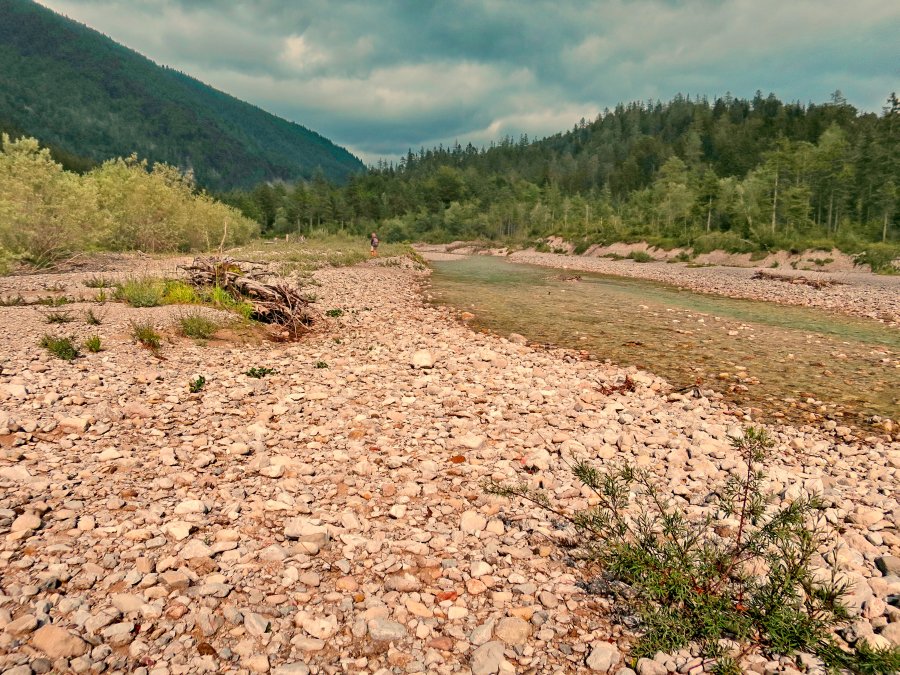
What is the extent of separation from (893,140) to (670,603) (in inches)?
4241

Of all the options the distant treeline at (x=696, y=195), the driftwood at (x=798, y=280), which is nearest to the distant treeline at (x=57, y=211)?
the driftwood at (x=798, y=280)

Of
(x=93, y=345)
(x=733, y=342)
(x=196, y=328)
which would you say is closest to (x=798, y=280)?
(x=733, y=342)

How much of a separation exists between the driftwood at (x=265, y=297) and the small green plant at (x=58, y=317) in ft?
13.7

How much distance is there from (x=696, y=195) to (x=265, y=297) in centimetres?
8646

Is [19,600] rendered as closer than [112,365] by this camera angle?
Yes

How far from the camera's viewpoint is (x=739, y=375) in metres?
12.3

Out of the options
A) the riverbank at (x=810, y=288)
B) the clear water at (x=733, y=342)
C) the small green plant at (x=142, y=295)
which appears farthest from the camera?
the riverbank at (x=810, y=288)

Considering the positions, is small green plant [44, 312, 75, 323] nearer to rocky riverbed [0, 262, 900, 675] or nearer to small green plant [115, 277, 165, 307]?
rocky riverbed [0, 262, 900, 675]

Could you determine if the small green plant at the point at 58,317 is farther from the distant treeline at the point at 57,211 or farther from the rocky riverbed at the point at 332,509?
the distant treeline at the point at 57,211

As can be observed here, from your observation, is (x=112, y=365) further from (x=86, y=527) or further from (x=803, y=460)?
(x=803, y=460)

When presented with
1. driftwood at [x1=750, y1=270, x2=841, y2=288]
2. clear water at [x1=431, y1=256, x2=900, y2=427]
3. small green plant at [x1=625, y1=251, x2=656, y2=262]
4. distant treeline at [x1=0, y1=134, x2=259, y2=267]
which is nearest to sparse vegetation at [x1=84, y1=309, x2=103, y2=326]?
distant treeline at [x1=0, y1=134, x2=259, y2=267]

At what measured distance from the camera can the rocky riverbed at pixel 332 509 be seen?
3809mm

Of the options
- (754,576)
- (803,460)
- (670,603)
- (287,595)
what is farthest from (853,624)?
(287,595)

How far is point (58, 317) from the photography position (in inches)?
512
